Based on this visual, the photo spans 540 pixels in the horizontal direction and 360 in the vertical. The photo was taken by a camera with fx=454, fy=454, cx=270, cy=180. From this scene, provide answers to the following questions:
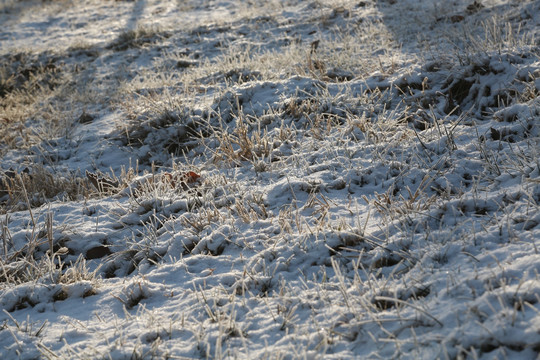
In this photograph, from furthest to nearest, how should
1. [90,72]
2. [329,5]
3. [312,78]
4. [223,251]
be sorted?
[329,5], [90,72], [312,78], [223,251]

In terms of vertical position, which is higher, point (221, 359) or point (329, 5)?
point (329, 5)

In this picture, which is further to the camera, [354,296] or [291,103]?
[291,103]

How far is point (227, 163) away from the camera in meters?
4.11

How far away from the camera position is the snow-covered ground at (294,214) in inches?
83.2

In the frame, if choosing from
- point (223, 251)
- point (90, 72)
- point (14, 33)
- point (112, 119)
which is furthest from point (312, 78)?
point (14, 33)

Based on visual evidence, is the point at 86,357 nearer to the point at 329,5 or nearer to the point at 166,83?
the point at 166,83

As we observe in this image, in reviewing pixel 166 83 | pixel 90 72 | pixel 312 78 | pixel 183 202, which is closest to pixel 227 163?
pixel 183 202

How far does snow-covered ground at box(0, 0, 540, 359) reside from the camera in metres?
2.11

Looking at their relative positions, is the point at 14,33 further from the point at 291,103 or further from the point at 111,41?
the point at 291,103

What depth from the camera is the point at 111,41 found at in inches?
394

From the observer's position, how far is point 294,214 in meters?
3.15

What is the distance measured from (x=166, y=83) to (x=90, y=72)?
2818 millimetres

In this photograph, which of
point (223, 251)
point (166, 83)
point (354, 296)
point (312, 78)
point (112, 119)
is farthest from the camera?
point (166, 83)

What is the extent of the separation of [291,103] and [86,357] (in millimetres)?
3329
